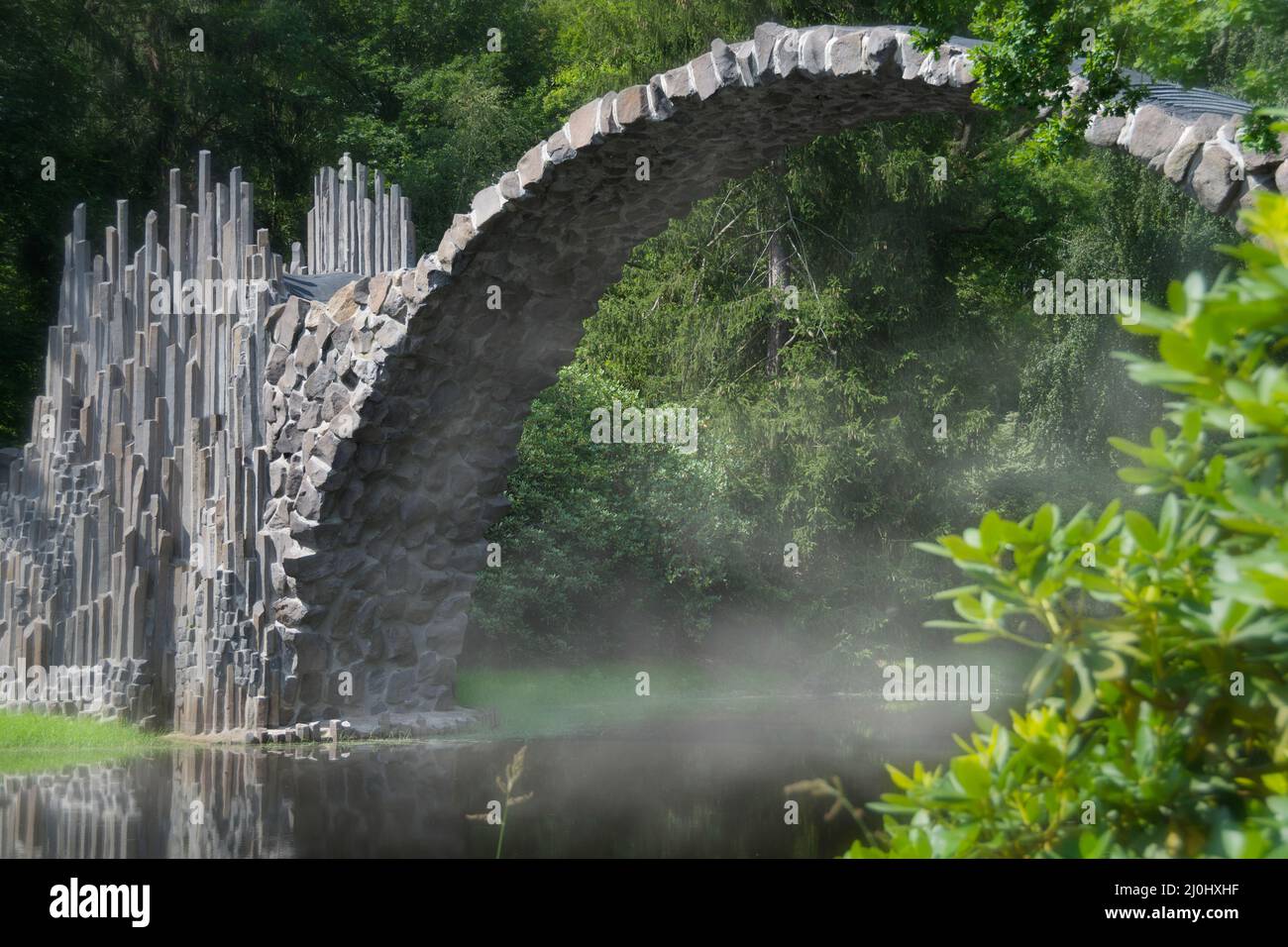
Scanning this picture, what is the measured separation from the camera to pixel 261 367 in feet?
37.9

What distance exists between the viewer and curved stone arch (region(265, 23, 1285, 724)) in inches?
372

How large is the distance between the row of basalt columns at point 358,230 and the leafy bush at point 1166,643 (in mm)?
11159

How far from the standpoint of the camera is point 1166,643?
2.08 meters

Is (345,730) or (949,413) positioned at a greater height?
(949,413)

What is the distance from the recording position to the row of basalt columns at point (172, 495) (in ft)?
37.1

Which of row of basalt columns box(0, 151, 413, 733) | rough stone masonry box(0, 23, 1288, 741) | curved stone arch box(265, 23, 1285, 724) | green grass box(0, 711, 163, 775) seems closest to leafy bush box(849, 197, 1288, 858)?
curved stone arch box(265, 23, 1285, 724)

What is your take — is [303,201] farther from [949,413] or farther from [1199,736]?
[1199,736]

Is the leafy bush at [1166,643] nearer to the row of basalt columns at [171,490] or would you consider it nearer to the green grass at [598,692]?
the row of basalt columns at [171,490]

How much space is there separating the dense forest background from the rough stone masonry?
14.0 feet

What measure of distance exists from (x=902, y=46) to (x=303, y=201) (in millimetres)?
18782

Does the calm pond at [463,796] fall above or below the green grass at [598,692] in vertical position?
below

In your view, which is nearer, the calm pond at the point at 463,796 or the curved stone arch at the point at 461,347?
the calm pond at the point at 463,796

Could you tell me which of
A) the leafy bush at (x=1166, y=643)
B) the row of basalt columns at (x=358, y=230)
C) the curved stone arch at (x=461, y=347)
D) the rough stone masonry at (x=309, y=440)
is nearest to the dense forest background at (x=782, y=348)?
the row of basalt columns at (x=358, y=230)
